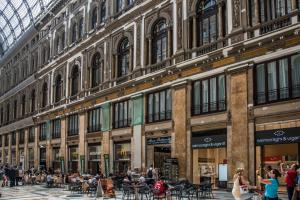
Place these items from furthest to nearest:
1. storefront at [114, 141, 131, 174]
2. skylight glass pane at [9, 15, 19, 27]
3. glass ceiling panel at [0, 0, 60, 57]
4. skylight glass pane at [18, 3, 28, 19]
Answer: skylight glass pane at [9, 15, 19, 27]
skylight glass pane at [18, 3, 28, 19]
glass ceiling panel at [0, 0, 60, 57]
storefront at [114, 141, 131, 174]

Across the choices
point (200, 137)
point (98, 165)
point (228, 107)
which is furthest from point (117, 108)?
point (228, 107)

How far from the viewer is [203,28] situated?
2719 cm

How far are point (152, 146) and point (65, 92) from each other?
1758 centimetres

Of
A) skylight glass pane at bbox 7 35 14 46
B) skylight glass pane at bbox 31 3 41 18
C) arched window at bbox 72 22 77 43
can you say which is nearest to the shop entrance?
arched window at bbox 72 22 77 43

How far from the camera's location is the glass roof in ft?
193

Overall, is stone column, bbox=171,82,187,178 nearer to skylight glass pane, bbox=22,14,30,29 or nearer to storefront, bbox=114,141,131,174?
storefront, bbox=114,141,131,174

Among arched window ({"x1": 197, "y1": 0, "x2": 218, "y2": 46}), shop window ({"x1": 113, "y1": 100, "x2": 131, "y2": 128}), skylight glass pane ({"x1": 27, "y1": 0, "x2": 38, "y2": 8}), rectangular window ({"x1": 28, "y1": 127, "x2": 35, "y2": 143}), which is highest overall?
skylight glass pane ({"x1": 27, "y1": 0, "x2": 38, "y2": 8})

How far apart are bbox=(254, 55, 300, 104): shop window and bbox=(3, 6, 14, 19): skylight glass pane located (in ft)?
184

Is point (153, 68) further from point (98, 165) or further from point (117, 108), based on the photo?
point (98, 165)

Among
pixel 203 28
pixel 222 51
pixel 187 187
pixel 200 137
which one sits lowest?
pixel 187 187

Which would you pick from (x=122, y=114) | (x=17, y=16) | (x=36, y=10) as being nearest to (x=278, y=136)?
(x=122, y=114)

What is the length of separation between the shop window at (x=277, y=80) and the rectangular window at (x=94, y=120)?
1819cm

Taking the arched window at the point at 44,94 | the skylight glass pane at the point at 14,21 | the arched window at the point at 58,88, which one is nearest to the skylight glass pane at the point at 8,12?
the skylight glass pane at the point at 14,21

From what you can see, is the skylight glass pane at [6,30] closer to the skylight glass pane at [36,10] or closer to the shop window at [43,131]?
the skylight glass pane at [36,10]
